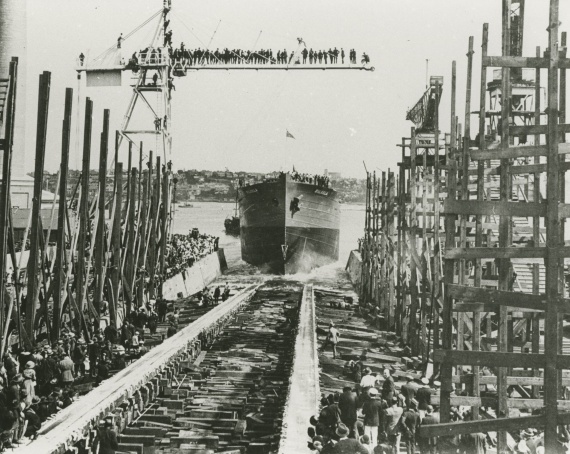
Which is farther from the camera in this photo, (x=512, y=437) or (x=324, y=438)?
(x=512, y=437)

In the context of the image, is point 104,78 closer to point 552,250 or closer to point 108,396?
point 108,396

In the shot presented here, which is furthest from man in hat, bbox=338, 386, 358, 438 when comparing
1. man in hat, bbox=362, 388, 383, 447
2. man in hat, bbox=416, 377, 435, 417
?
man in hat, bbox=416, 377, 435, 417

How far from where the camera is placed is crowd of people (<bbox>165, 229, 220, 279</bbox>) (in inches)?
1510

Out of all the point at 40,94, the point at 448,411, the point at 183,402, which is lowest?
the point at 183,402

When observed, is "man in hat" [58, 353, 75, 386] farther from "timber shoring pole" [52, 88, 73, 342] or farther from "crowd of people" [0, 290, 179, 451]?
"timber shoring pole" [52, 88, 73, 342]

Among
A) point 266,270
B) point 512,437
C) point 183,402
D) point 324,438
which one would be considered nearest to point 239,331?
point 183,402

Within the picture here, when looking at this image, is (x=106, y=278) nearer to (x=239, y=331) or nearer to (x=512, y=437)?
(x=239, y=331)

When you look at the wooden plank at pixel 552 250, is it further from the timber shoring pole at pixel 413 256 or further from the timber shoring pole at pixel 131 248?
the timber shoring pole at pixel 131 248

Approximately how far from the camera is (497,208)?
854 centimetres

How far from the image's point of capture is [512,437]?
13.4 metres

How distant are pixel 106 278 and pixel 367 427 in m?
14.1

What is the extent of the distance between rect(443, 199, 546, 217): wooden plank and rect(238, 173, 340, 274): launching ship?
40.9 meters

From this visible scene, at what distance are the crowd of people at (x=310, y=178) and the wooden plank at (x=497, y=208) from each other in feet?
141

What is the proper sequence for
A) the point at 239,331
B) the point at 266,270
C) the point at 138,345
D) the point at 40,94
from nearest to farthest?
the point at 40,94 → the point at 138,345 → the point at 239,331 → the point at 266,270
